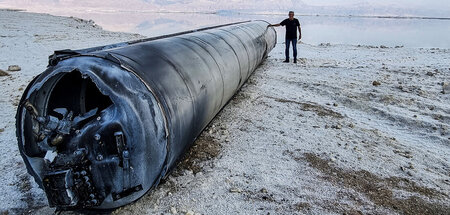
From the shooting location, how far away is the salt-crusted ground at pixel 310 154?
2844 millimetres

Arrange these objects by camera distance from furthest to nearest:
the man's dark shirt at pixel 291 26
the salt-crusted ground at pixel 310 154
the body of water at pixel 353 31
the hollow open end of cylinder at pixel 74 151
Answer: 1. the body of water at pixel 353 31
2. the man's dark shirt at pixel 291 26
3. the salt-crusted ground at pixel 310 154
4. the hollow open end of cylinder at pixel 74 151

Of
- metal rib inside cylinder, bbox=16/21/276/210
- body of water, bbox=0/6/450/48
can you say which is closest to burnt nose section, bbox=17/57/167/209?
metal rib inside cylinder, bbox=16/21/276/210

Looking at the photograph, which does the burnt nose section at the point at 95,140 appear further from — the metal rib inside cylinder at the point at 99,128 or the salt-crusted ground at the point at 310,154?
the salt-crusted ground at the point at 310,154

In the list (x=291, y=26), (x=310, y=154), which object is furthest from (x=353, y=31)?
(x=310, y=154)

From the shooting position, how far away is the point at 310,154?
3723 millimetres

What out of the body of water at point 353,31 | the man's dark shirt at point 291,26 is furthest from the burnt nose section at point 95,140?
the body of water at point 353,31

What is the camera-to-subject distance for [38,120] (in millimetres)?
2299

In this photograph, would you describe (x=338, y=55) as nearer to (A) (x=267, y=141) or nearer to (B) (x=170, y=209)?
(A) (x=267, y=141)

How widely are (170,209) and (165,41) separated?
1.82 meters

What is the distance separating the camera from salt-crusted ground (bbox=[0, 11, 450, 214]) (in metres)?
2.84

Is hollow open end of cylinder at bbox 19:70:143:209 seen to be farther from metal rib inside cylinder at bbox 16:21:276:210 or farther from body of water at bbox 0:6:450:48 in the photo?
body of water at bbox 0:6:450:48

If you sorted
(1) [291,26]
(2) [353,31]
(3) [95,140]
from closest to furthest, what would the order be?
(3) [95,140] < (1) [291,26] < (2) [353,31]

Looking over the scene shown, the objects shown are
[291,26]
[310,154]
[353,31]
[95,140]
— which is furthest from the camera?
[353,31]

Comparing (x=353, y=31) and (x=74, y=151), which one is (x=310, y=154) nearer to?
(x=74, y=151)
